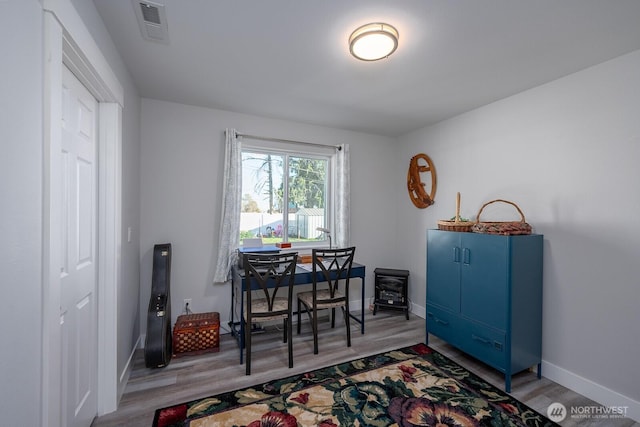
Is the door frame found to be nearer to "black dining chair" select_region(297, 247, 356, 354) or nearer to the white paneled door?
the white paneled door

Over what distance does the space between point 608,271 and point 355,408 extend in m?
2.13

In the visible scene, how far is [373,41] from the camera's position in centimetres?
173

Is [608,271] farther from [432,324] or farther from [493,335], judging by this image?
[432,324]

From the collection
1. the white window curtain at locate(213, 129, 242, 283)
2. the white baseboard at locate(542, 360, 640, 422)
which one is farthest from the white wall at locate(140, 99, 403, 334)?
the white baseboard at locate(542, 360, 640, 422)

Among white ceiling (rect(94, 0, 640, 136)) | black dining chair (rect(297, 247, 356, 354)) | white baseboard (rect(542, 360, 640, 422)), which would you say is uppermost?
white ceiling (rect(94, 0, 640, 136))

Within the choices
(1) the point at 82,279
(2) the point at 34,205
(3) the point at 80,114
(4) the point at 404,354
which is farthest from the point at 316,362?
(3) the point at 80,114

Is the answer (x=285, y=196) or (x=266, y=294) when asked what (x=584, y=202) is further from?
(x=285, y=196)

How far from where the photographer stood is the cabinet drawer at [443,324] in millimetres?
2592

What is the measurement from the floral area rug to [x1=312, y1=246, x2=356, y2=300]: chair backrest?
78cm

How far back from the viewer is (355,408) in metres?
1.91

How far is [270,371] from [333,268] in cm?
120

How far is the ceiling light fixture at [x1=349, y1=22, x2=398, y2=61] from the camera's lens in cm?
167

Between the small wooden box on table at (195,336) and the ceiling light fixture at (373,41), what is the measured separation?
2696 millimetres

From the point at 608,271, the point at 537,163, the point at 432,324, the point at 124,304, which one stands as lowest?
the point at 432,324
